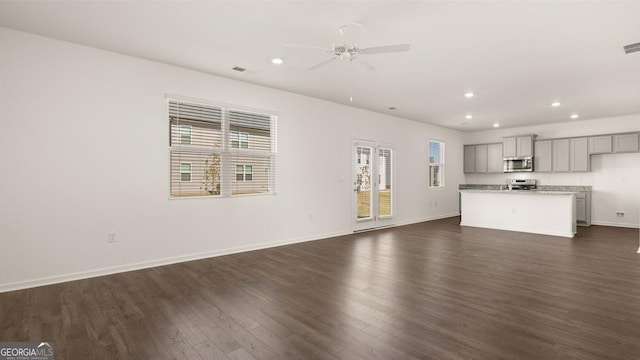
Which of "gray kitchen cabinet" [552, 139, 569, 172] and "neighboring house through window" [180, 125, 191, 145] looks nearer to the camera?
"neighboring house through window" [180, 125, 191, 145]

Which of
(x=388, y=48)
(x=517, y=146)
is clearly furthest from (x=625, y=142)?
(x=388, y=48)

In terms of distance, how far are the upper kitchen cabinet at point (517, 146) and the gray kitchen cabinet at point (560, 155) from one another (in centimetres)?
56

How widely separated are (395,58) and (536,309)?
3235 millimetres

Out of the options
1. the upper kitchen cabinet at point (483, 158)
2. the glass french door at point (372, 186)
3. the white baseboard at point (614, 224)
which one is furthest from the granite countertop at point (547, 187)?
the glass french door at point (372, 186)

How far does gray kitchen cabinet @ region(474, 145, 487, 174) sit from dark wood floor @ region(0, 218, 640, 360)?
5423mm

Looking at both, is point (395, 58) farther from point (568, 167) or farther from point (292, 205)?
point (568, 167)

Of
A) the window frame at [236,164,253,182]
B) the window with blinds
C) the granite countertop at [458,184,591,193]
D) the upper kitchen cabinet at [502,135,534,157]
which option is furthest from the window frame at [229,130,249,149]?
the upper kitchen cabinet at [502,135,534,157]

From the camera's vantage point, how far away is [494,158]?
32.3 feet

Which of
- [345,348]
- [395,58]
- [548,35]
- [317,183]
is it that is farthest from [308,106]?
[345,348]

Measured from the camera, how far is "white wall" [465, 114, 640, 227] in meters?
7.76

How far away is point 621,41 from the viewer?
3.60 m

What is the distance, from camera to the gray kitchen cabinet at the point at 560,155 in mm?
8500

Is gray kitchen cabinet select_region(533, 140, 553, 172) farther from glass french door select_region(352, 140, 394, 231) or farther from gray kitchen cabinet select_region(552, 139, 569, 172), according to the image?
glass french door select_region(352, 140, 394, 231)

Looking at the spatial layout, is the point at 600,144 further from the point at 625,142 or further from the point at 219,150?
the point at 219,150
